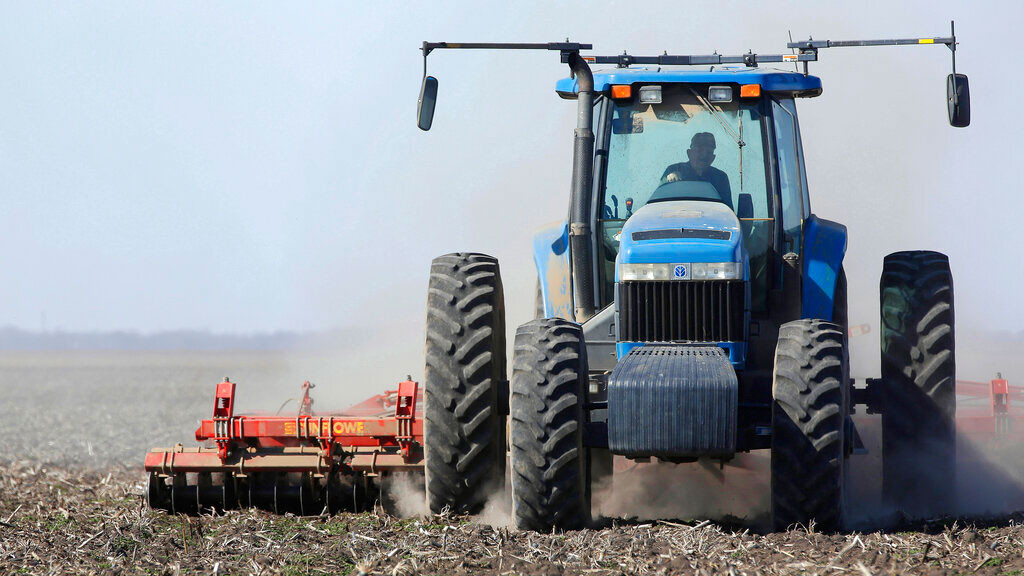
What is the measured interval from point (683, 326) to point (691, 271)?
0.36 m

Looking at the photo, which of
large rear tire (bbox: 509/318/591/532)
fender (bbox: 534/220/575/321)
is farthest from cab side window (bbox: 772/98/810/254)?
large rear tire (bbox: 509/318/591/532)

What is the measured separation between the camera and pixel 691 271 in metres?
7.08

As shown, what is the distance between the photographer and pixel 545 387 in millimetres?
6508

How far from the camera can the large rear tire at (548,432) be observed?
21.3ft

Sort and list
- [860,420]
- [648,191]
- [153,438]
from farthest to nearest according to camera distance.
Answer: [153,438]
[860,420]
[648,191]

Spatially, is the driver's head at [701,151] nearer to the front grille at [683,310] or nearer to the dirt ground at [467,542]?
the front grille at [683,310]

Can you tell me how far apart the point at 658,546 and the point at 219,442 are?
356 centimetres

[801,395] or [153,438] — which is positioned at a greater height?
[801,395]

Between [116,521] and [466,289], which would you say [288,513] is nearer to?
[116,521]

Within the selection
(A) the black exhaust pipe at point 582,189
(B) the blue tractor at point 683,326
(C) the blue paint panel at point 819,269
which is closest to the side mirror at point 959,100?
(B) the blue tractor at point 683,326

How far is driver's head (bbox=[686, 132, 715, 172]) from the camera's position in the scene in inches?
315

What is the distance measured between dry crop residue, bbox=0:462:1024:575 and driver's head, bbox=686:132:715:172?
2502 millimetres

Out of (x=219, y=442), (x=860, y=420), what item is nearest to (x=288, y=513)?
(x=219, y=442)

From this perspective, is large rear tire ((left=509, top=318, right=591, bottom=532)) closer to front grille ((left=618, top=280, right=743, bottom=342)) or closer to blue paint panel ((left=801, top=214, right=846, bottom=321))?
front grille ((left=618, top=280, right=743, bottom=342))
